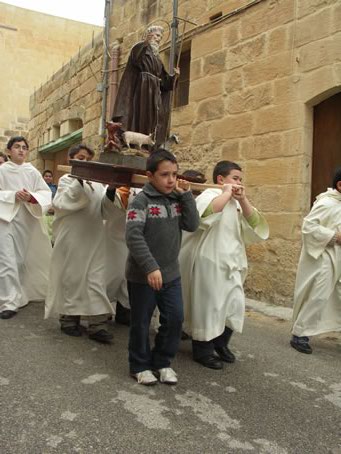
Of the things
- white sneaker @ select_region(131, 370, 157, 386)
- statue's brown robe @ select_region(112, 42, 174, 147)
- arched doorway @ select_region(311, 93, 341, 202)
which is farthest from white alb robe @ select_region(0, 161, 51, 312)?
arched doorway @ select_region(311, 93, 341, 202)

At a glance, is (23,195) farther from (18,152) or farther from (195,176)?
(195,176)

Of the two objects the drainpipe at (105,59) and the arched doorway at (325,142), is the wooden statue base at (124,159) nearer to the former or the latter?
the arched doorway at (325,142)

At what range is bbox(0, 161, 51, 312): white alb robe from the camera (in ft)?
15.3

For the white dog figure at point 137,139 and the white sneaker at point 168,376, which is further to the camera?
the white dog figure at point 137,139

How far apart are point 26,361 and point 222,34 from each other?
5366mm

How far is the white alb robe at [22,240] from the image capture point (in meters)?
4.66

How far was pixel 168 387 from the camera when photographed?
292 centimetres

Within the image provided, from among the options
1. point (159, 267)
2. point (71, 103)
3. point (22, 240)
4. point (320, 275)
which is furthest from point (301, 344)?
point (71, 103)

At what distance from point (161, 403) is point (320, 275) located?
201 cm

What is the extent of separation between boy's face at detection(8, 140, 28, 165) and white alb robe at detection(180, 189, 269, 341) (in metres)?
2.29

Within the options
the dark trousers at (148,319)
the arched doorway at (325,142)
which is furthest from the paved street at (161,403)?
the arched doorway at (325,142)

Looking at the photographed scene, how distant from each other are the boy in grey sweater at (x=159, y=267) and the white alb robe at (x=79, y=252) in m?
0.98

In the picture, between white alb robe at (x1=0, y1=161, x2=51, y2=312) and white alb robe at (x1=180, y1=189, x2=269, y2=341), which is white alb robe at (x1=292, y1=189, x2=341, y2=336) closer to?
white alb robe at (x1=180, y1=189, x2=269, y2=341)

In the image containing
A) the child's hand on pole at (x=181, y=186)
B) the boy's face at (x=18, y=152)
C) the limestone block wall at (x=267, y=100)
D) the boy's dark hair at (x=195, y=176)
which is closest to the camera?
the child's hand on pole at (x=181, y=186)
